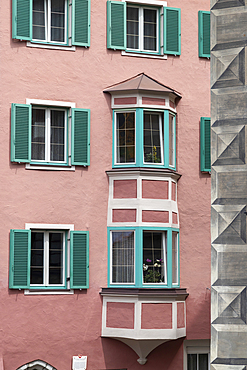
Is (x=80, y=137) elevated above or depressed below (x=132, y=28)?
below

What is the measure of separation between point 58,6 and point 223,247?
10.4m

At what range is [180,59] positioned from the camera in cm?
1719

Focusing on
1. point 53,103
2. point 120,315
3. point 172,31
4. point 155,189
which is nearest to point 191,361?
point 120,315

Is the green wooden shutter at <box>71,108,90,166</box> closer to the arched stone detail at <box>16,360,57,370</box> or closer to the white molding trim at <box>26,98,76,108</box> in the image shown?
the white molding trim at <box>26,98,76,108</box>

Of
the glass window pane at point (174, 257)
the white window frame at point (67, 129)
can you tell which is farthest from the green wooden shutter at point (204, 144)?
the white window frame at point (67, 129)

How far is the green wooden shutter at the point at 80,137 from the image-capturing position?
16016 mm

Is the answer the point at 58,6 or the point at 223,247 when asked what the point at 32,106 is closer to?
the point at 58,6

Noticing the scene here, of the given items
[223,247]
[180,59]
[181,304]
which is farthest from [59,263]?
[223,247]

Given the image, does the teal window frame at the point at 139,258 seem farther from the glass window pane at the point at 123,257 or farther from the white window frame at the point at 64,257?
the white window frame at the point at 64,257

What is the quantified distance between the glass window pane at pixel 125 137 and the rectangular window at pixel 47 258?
8.39ft

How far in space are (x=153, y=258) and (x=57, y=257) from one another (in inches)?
96.5

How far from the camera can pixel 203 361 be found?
1686cm

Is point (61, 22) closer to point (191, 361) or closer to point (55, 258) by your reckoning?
point (55, 258)

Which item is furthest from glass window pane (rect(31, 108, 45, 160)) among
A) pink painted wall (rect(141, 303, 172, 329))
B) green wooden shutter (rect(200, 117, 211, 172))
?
pink painted wall (rect(141, 303, 172, 329))
